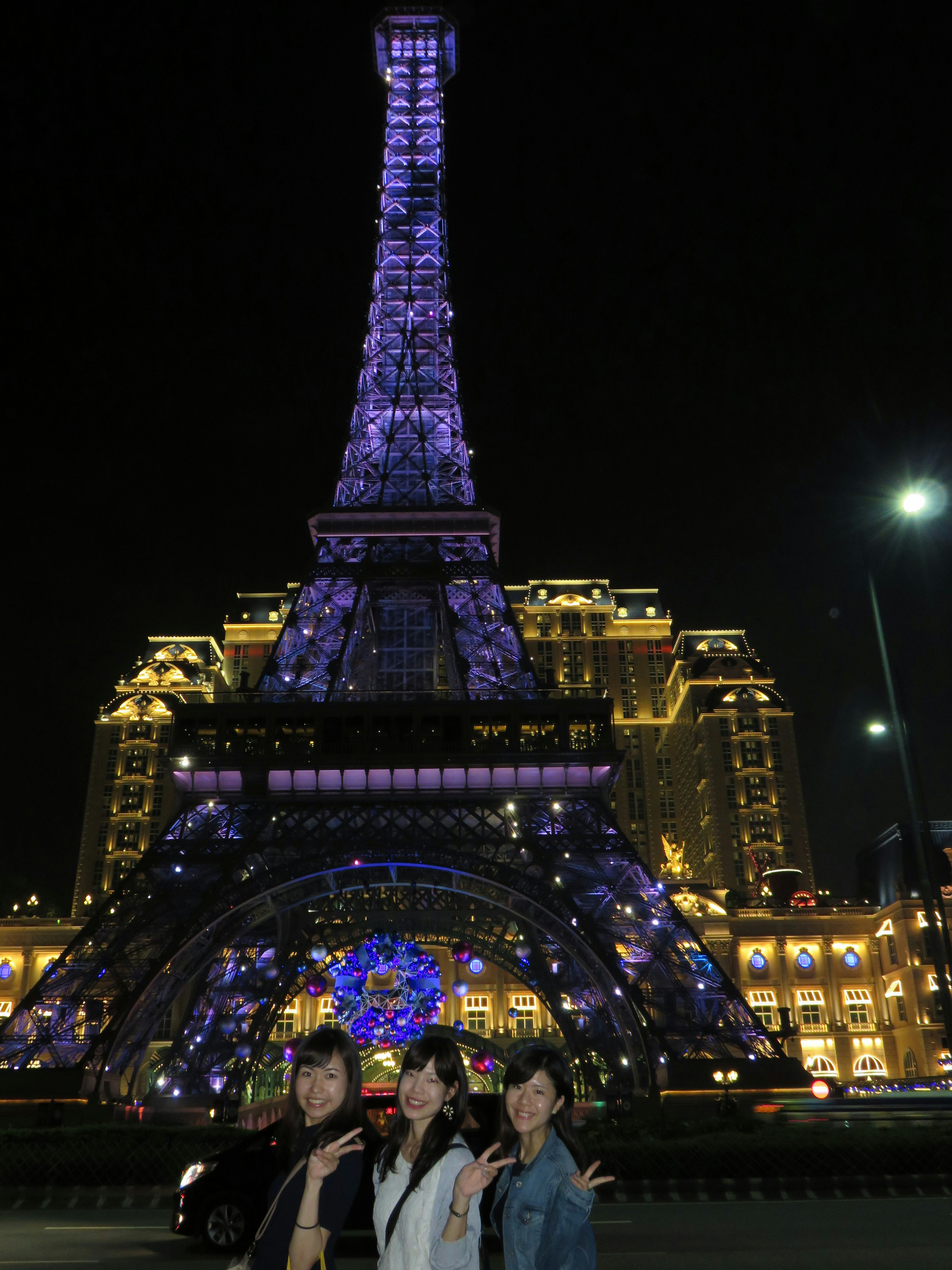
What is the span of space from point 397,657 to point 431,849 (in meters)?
20.0

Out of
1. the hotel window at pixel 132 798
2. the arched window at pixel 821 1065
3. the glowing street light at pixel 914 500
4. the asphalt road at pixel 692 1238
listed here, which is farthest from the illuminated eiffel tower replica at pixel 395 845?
the hotel window at pixel 132 798

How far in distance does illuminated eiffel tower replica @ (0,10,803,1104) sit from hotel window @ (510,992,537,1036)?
104 ft

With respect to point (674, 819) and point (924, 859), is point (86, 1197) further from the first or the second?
point (674, 819)

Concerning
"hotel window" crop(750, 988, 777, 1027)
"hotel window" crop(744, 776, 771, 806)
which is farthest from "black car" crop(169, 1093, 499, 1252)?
"hotel window" crop(744, 776, 771, 806)

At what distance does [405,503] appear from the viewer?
175ft

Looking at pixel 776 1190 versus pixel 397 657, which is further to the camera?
pixel 397 657

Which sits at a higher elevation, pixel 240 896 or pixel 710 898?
pixel 710 898

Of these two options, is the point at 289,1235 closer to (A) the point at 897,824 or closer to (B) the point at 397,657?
(B) the point at 397,657

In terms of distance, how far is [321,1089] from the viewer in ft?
20.2

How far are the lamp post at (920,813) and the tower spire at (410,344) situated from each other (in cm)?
3274

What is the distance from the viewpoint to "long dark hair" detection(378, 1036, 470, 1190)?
229 inches

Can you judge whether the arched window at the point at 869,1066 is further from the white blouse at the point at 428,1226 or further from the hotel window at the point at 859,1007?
the white blouse at the point at 428,1226

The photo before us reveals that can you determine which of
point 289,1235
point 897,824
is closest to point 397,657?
point 289,1235

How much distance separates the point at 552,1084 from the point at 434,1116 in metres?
0.82
